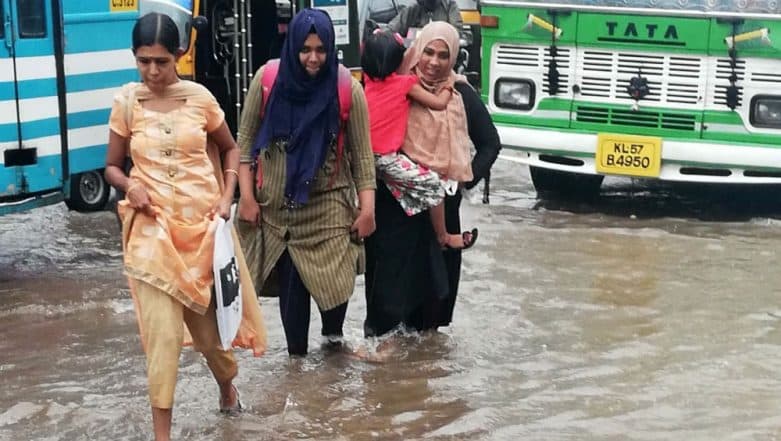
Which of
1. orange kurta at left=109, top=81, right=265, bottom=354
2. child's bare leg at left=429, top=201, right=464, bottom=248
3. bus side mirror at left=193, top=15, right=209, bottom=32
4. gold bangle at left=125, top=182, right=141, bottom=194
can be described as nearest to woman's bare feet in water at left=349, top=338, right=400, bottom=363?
child's bare leg at left=429, top=201, right=464, bottom=248

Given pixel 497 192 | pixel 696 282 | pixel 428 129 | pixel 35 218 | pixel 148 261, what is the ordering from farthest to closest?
1. pixel 497 192
2. pixel 35 218
3. pixel 696 282
4. pixel 428 129
5. pixel 148 261

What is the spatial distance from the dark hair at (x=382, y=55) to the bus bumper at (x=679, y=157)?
438 cm

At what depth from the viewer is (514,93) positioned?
1112 centimetres

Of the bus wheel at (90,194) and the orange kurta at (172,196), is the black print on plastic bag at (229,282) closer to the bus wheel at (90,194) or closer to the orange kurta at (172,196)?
the orange kurta at (172,196)

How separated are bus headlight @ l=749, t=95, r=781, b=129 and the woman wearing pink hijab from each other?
13.2ft

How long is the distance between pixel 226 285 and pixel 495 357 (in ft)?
6.69

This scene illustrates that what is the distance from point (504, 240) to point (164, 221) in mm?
4988

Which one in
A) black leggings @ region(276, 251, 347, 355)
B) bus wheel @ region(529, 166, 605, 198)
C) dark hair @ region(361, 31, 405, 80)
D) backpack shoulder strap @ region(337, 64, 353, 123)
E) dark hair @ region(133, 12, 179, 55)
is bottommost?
bus wheel @ region(529, 166, 605, 198)

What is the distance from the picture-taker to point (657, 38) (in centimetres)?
1045

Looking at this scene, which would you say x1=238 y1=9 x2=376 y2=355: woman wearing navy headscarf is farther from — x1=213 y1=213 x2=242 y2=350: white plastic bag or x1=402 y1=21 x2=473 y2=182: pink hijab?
x1=213 y1=213 x2=242 y2=350: white plastic bag

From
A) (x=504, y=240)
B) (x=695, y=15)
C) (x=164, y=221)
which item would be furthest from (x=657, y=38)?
(x=164, y=221)

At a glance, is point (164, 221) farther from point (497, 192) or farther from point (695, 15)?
point (497, 192)

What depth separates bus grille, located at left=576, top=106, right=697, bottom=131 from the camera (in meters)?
10.5

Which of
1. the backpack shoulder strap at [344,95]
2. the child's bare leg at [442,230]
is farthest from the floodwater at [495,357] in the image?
the backpack shoulder strap at [344,95]
